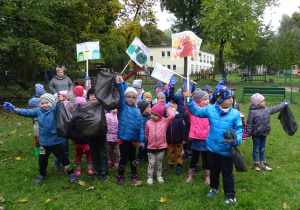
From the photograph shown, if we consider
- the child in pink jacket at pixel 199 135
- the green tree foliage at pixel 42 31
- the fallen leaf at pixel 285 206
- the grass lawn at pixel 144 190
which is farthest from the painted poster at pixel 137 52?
the green tree foliage at pixel 42 31

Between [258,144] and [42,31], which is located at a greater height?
[42,31]

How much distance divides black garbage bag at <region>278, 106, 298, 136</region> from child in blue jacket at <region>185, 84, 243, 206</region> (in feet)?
5.74

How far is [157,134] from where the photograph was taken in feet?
13.8

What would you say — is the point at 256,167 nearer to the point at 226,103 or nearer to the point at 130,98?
the point at 226,103

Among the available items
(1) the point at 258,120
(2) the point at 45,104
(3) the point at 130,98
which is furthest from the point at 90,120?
(1) the point at 258,120

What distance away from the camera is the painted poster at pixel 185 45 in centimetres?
451

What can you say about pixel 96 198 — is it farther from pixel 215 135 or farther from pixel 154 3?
pixel 154 3

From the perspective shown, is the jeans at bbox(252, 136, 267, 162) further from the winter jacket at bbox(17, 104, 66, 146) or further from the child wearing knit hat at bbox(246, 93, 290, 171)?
the winter jacket at bbox(17, 104, 66, 146)

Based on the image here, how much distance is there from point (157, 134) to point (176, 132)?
61 cm

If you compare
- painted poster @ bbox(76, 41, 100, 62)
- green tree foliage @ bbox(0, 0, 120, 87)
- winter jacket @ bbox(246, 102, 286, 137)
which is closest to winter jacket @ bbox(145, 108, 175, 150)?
winter jacket @ bbox(246, 102, 286, 137)

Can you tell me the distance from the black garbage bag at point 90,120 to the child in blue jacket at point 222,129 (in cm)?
148

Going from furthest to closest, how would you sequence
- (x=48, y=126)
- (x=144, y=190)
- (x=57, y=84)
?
(x=57, y=84) → (x=48, y=126) → (x=144, y=190)

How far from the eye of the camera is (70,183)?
14.0ft

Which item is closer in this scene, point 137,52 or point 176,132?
point 176,132
